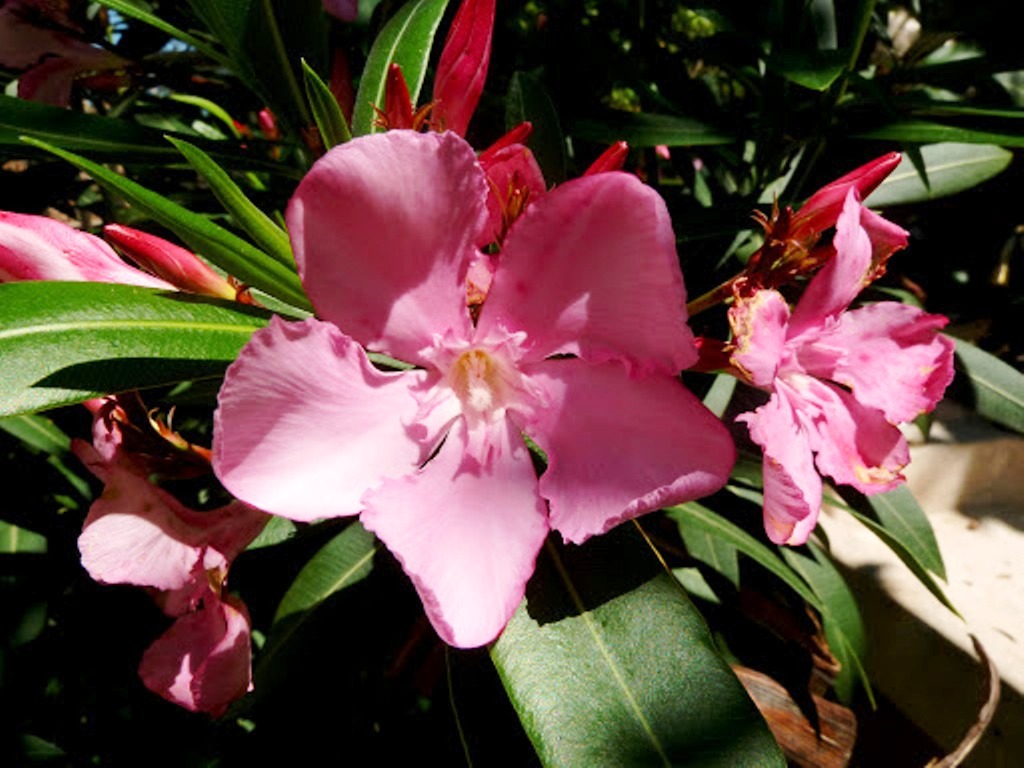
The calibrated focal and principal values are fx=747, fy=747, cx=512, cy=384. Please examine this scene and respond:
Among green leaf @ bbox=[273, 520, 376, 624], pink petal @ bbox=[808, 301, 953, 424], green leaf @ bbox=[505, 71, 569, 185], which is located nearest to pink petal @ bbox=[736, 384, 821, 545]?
pink petal @ bbox=[808, 301, 953, 424]

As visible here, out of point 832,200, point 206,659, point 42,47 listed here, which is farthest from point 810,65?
point 42,47

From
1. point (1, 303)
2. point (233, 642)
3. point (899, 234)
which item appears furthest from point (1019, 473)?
point (1, 303)

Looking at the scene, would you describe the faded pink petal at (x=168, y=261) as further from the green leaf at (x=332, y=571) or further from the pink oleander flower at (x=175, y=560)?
the green leaf at (x=332, y=571)

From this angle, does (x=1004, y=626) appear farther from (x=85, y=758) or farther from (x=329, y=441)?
(x=85, y=758)

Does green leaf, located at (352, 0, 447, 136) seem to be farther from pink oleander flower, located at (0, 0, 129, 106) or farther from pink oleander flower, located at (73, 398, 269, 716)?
pink oleander flower, located at (0, 0, 129, 106)

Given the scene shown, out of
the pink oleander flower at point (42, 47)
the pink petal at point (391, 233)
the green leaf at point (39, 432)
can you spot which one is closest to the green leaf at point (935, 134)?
the pink petal at point (391, 233)

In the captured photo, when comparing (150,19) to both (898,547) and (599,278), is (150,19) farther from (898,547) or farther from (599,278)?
(898,547)

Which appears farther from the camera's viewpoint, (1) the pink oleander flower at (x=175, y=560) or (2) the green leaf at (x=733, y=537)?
(2) the green leaf at (x=733, y=537)

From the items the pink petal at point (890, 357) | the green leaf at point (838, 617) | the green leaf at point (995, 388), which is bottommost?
the green leaf at point (838, 617)
